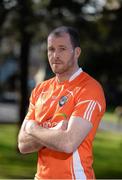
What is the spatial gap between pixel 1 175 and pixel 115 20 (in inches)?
173

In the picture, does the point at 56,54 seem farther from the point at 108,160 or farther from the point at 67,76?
the point at 108,160

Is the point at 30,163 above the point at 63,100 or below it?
below

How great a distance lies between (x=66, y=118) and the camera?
355cm

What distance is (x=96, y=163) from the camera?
514 inches

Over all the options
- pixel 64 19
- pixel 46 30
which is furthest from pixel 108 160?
pixel 64 19

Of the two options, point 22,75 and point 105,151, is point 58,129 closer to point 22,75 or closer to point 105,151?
point 22,75

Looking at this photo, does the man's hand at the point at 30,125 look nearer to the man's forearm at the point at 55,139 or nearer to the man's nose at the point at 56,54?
the man's forearm at the point at 55,139

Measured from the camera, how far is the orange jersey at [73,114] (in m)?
3.53

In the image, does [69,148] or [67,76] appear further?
[67,76]

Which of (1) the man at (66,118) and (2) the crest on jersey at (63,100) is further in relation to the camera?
(2) the crest on jersey at (63,100)

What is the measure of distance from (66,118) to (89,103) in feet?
0.57

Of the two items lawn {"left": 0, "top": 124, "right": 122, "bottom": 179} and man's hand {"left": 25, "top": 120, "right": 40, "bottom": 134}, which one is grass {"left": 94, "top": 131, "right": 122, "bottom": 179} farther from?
man's hand {"left": 25, "top": 120, "right": 40, "bottom": 134}

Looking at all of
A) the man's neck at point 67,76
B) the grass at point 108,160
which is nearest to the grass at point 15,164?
the grass at point 108,160

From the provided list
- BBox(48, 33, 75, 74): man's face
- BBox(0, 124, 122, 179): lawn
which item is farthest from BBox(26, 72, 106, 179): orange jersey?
BBox(0, 124, 122, 179): lawn
